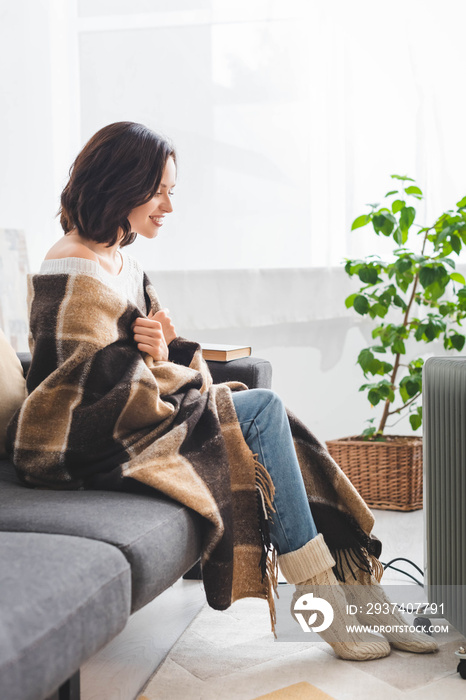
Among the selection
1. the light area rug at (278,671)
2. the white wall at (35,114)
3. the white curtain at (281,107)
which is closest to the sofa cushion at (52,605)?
the light area rug at (278,671)

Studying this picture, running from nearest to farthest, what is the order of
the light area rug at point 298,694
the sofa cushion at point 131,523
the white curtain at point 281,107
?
the sofa cushion at point 131,523 → the light area rug at point 298,694 → the white curtain at point 281,107

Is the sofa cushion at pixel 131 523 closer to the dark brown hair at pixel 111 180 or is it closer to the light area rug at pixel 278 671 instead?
the light area rug at pixel 278 671

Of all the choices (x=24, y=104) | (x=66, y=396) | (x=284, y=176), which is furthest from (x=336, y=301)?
(x=66, y=396)

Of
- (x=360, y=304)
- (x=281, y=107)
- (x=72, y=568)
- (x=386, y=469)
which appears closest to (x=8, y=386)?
(x=72, y=568)

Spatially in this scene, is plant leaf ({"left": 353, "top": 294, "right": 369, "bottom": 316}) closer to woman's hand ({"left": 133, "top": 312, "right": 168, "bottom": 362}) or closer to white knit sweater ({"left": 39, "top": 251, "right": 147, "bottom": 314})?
white knit sweater ({"left": 39, "top": 251, "right": 147, "bottom": 314})

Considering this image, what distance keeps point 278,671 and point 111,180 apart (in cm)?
101

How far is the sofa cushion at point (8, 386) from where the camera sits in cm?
152

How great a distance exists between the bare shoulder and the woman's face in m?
0.14

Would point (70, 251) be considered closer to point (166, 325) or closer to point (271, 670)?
point (166, 325)

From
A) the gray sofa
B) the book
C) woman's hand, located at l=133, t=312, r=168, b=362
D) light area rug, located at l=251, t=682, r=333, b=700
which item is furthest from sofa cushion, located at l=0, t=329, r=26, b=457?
light area rug, located at l=251, t=682, r=333, b=700

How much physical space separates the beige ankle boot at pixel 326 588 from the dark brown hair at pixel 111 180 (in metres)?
0.75

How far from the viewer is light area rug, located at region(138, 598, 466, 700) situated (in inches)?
50.3

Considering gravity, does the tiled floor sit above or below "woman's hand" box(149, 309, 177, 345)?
below

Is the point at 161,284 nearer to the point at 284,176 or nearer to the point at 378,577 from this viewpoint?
the point at 284,176
